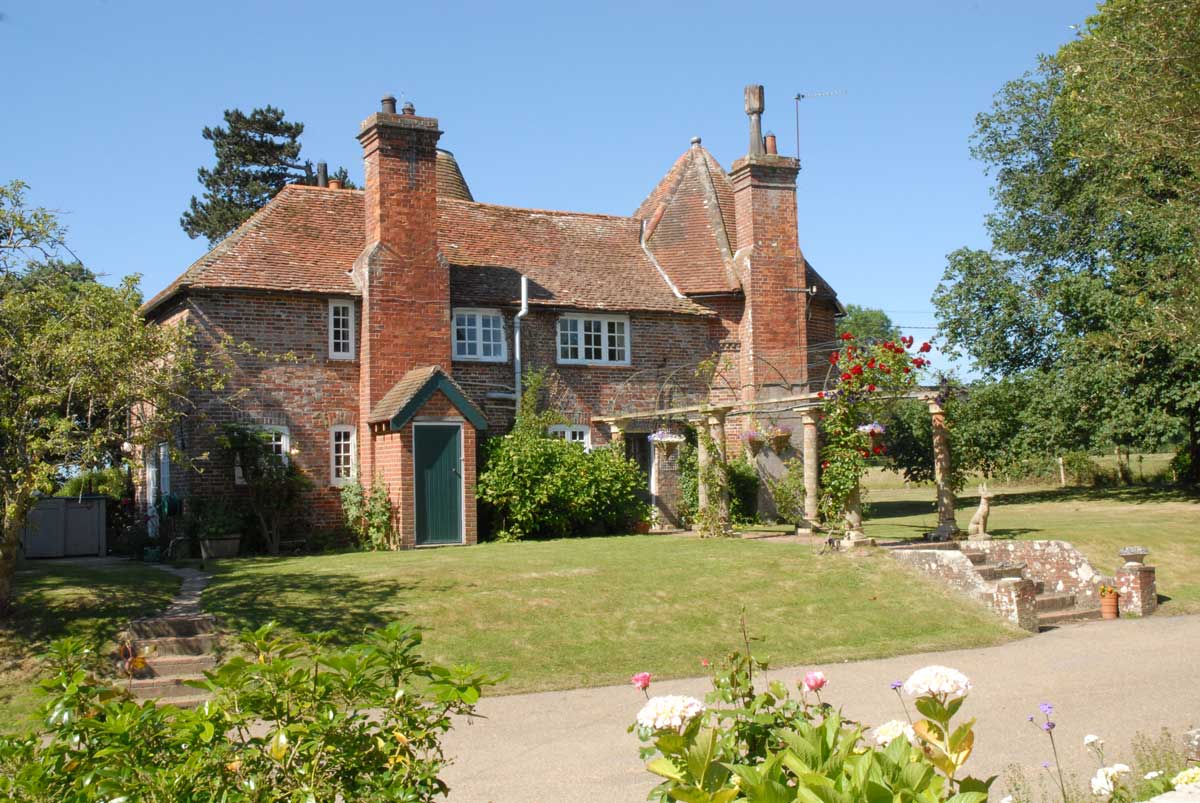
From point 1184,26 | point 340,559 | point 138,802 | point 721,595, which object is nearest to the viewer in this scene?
point 138,802

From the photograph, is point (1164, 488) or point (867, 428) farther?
point (1164, 488)

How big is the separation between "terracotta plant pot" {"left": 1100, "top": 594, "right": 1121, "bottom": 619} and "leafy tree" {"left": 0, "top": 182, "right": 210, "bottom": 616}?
13.2 metres

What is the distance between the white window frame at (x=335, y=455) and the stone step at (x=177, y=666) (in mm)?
10672

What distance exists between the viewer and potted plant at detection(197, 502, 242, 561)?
810 inches

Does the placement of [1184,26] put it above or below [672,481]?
above

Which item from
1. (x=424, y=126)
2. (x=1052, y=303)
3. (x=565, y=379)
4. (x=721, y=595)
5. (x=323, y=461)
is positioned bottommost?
(x=721, y=595)

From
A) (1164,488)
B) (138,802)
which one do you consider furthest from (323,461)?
(1164,488)

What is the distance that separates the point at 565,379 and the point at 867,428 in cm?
907

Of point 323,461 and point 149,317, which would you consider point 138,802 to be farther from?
point 149,317

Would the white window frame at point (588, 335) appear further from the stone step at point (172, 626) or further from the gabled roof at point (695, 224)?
the stone step at point (172, 626)

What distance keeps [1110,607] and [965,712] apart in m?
7.57

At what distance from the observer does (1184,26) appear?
16938 mm

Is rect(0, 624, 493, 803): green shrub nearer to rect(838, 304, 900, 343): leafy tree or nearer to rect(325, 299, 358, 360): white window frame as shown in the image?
rect(325, 299, 358, 360): white window frame

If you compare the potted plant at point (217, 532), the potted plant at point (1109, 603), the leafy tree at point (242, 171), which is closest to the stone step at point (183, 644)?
the potted plant at point (217, 532)
